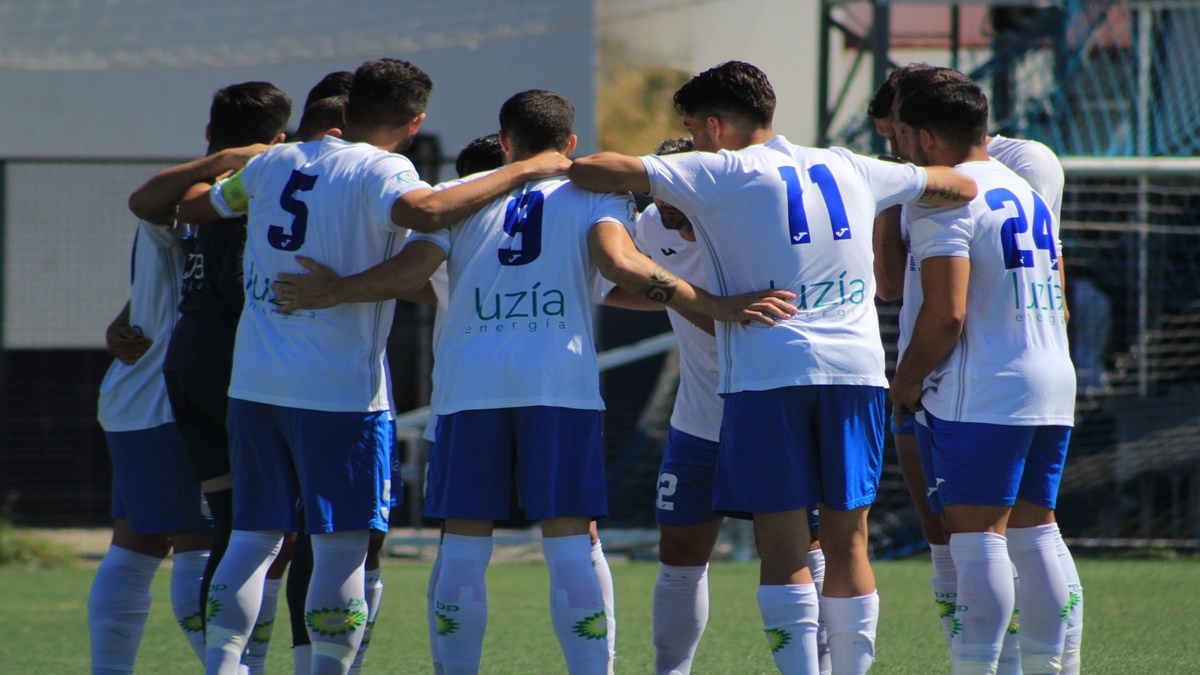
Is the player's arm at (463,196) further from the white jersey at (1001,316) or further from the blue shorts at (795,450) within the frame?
the white jersey at (1001,316)

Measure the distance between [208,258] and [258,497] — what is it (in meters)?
0.85

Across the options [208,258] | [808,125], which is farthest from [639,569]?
[808,125]

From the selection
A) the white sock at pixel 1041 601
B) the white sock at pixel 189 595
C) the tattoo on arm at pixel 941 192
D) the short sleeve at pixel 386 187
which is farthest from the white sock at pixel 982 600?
the white sock at pixel 189 595

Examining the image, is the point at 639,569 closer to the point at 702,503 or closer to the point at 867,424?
the point at 702,503

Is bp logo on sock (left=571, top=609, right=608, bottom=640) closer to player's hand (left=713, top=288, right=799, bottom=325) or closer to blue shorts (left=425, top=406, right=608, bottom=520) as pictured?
blue shorts (left=425, top=406, right=608, bottom=520)

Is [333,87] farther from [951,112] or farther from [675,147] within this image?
[951,112]

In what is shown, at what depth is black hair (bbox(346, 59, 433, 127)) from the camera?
3672mm

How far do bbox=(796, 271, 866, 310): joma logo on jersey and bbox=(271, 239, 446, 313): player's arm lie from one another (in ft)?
3.34

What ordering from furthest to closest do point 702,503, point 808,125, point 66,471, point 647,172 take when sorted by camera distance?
1. point 808,125
2. point 66,471
3. point 702,503
4. point 647,172

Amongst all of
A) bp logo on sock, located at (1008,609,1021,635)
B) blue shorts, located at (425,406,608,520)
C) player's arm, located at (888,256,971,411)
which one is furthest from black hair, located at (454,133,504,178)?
bp logo on sock, located at (1008,609,1021,635)

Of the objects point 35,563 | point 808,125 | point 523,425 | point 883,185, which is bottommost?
point 35,563

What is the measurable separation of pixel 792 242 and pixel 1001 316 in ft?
2.20

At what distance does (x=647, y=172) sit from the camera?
11.4 feet

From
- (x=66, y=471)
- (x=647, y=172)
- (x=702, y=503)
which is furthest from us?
(x=66, y=471)
